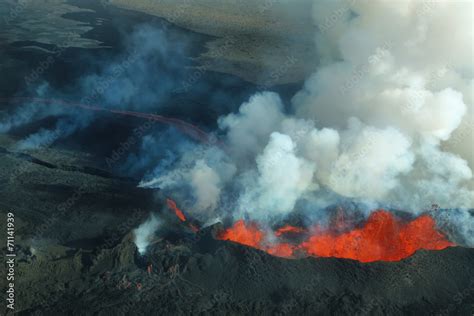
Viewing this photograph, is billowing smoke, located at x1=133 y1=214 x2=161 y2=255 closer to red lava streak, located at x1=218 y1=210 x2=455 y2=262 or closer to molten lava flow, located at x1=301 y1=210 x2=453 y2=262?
red lava streak, located at x1=218 y1=210 x2=455 y2=262

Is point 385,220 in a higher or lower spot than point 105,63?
higher

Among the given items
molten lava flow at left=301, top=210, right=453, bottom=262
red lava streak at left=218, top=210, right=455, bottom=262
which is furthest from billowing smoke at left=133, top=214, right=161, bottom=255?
molten lava flow at left=301, top=210, right=453, bottom=262

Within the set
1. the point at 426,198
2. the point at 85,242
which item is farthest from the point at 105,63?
the point at 426,198

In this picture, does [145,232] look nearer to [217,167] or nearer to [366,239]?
[217,167]

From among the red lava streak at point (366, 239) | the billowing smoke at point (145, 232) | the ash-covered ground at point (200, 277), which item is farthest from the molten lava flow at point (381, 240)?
the billowing smoke at point (145, 232)

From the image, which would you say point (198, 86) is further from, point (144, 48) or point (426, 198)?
point (426, 198)

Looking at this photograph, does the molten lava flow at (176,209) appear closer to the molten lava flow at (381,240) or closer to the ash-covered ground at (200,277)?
the ash-covered ground at (200,277)
